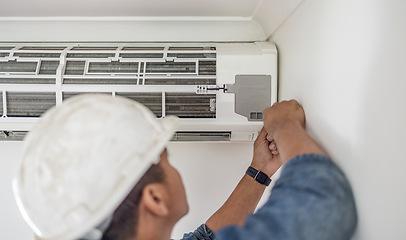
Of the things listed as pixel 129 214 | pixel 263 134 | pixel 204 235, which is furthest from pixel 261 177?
pixel 129 214

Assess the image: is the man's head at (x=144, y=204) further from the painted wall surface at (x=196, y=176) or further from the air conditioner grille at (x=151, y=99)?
the painted wall surface at (x=196, y=176)

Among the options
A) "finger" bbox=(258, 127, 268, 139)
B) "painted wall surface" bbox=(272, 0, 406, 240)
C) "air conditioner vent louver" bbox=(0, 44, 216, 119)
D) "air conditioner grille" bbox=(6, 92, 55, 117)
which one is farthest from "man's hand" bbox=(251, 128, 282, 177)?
"air conditioner grille" bbox=(6, 92, 55, 117)

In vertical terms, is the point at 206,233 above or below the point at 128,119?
below

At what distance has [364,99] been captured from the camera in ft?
2.17

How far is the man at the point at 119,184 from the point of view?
27.6 inches

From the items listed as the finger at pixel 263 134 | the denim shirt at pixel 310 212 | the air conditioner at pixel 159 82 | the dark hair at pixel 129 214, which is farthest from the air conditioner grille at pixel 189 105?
the denim shirt at pixel 310 212

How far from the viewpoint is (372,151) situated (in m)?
0.64

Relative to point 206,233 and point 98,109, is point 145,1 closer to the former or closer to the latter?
point 98,109

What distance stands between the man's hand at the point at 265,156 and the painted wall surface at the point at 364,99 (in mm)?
269

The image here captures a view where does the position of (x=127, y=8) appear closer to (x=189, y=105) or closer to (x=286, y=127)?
(x=189, y=105)

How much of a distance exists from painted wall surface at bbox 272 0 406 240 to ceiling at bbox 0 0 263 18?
1.16 feet

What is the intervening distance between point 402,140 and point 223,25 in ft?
2.88

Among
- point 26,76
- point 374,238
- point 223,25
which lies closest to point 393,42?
point 374,238

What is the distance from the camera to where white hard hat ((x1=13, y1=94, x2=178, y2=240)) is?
0.71 meters
